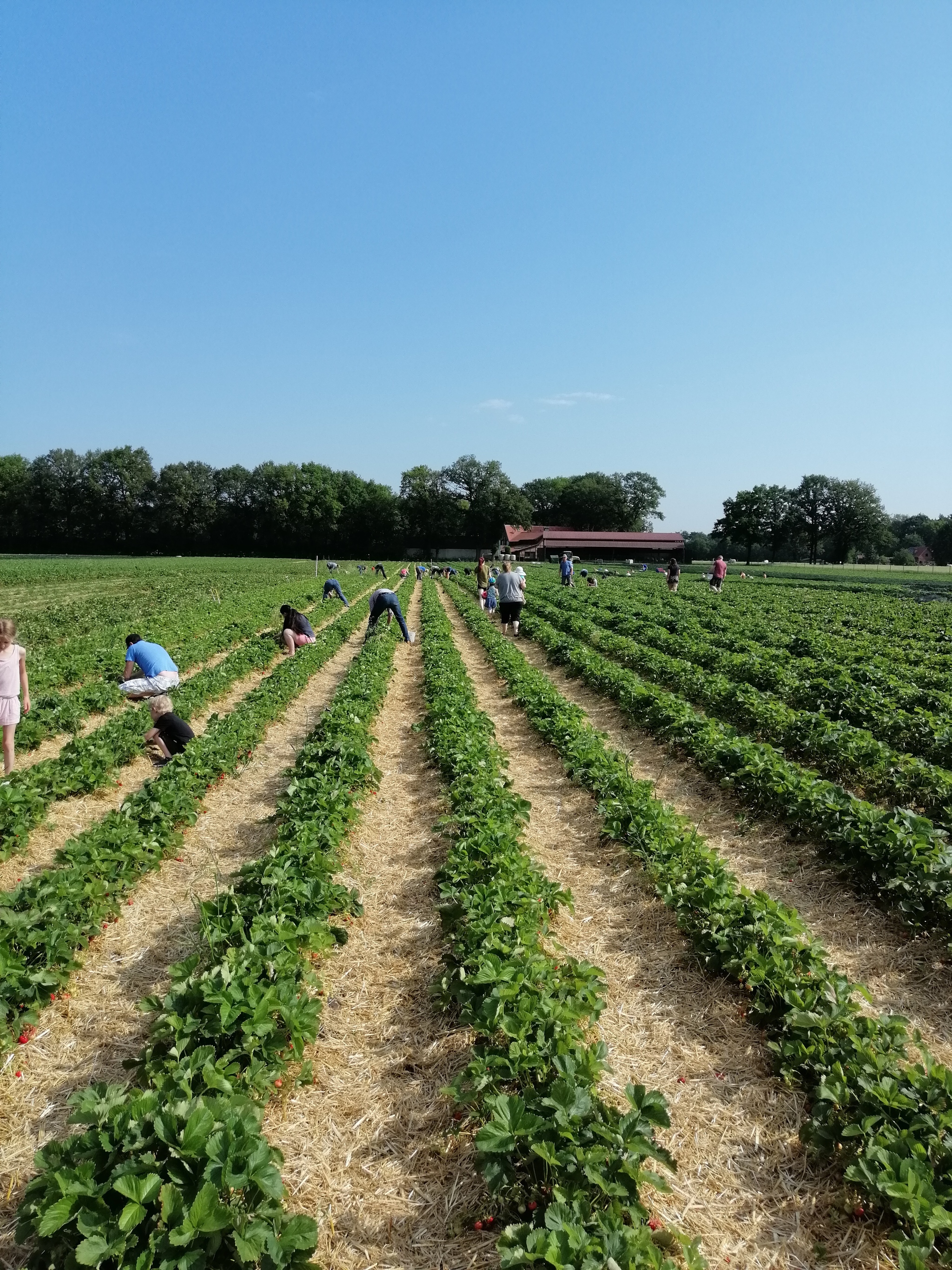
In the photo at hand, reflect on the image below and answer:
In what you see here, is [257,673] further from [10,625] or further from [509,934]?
[509,934]

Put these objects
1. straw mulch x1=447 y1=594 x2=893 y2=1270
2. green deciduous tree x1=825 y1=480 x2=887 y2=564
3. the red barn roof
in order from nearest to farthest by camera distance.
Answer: straw mulch x1=447 y1=594 x2=893 y2=1270, the red barn roof, green deciduous tree x1=825 y1=480 x2=887 y2=564

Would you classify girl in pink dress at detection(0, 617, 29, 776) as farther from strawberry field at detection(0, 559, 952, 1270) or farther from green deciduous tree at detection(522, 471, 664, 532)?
green deciduous tree at detection(522, 471, 664, 532)

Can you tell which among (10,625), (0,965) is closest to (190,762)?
(10,625)

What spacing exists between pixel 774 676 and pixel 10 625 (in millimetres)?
12914

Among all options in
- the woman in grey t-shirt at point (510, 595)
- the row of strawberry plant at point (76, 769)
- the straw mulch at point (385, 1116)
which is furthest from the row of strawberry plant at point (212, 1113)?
the woman in grey t-shirt at point (510, 595)

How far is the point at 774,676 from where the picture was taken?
13234mm

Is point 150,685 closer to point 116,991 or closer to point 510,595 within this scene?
point 116,991

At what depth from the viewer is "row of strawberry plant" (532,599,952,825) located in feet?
25.7

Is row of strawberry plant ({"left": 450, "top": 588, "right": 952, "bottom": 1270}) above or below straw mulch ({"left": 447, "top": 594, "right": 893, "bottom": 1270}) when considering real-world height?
above

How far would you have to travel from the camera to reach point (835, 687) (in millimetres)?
12219

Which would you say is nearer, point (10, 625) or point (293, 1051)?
point (293, 1051)

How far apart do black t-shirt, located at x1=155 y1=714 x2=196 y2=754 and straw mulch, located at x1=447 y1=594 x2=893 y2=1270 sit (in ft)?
18.5

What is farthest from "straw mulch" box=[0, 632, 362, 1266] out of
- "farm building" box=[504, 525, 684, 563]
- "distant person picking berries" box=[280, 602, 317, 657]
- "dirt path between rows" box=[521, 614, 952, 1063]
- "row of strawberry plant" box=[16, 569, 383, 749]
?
"farm building" box=[504, 525, 684, 563]

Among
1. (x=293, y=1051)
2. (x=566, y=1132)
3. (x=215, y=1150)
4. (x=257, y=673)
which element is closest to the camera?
(x=215, y=1150)
